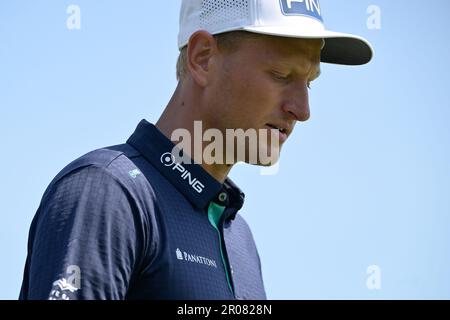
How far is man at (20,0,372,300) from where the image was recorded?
2723 millimetres

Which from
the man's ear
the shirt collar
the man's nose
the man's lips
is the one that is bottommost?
the shirt collar

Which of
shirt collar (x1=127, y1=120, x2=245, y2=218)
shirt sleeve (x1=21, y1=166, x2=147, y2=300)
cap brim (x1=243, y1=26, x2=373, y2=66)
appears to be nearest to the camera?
shirt sleeve (x1=21, y1=166, x2=147, y2=300)

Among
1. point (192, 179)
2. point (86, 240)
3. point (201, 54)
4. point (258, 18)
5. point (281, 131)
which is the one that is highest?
point (258, 18)

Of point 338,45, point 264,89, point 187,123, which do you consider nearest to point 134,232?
point 187,123

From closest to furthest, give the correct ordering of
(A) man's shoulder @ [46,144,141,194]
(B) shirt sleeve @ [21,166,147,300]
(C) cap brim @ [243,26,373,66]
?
(B) shirt sleeve @ [21,166,147,300], (A) man's shoulder @ [46,144,141,194], (C) cap brim @ [243,26,373,66]

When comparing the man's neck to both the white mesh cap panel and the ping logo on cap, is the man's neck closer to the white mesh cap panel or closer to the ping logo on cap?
the white mesh cap panel

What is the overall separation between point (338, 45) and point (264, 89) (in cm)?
64

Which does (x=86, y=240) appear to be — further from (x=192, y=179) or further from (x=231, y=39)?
(x=231, y=39)

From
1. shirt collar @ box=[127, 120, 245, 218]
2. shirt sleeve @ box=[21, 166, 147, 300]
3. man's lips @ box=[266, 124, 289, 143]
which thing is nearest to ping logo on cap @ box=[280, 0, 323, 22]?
man's lips @ box=[266, 124, 289, 143]

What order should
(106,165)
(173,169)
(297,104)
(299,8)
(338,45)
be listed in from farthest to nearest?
(338,45)
(299,8)
(297,104)
(173,169)
(106,165)

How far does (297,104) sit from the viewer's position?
340 centimetres

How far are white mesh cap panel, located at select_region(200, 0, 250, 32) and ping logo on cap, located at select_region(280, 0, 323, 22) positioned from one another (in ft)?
0.52

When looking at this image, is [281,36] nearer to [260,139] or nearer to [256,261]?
[260,139]

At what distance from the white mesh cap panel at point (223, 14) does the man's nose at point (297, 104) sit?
35 cm
